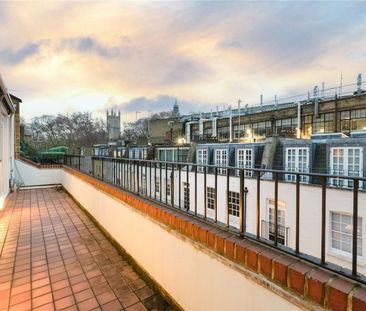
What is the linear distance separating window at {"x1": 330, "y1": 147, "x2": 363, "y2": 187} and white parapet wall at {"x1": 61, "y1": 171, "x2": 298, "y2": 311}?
314 inches

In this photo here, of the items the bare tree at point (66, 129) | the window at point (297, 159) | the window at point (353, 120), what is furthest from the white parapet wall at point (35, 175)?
the bare tree at point (66, 129)

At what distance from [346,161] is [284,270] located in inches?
377

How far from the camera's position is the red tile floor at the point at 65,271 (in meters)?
2.26

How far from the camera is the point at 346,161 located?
877cm

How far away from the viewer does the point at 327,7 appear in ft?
21.7

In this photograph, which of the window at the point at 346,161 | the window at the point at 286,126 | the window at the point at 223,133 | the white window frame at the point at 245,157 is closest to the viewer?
the window at the point at 346,161

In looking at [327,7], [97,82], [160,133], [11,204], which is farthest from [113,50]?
[160,133]

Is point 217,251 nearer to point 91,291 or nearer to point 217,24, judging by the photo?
point 91,291

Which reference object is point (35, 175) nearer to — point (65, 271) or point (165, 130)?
point (65, 271)

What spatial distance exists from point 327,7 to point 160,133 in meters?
29.8

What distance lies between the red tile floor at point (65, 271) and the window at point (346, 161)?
8225 millimetres

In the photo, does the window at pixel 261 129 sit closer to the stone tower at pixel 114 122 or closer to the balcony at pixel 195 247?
the balcony at pixel 195 247

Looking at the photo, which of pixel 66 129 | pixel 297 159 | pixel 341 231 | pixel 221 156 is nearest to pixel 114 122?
pixel 66 129

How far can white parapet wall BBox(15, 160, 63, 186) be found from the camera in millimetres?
10344
